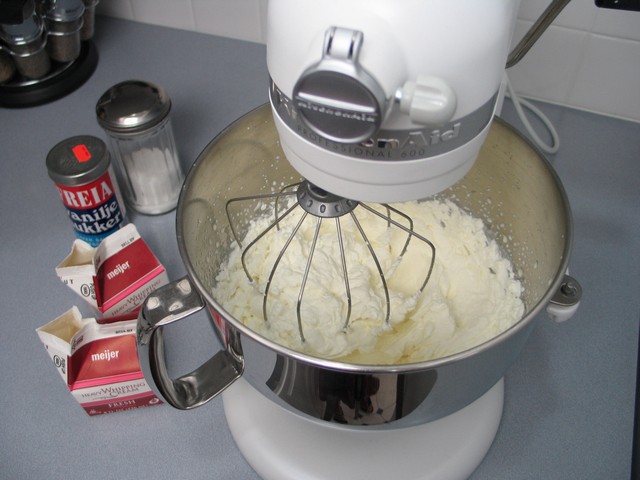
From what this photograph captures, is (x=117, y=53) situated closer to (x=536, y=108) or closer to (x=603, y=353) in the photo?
(x=536, y=108)

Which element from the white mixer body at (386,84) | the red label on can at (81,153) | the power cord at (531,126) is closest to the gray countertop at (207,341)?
the power cord at (531,126)

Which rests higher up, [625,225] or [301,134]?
[301,134]

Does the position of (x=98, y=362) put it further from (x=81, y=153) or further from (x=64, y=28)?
(x=64, y=28)

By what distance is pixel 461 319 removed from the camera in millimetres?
632

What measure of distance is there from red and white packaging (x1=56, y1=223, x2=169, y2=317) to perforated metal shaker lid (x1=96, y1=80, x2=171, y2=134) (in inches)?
4.8

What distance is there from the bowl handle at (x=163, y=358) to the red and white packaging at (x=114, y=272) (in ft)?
0.54

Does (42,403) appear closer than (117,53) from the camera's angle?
Yes

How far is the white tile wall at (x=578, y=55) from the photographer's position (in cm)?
80

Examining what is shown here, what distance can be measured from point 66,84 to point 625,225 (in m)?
0.81

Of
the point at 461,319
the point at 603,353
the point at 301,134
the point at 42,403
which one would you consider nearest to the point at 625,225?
the point at 603,353

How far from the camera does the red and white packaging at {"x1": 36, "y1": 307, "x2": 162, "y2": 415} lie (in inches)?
24.1

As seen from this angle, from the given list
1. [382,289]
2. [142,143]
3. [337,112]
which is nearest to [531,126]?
[382,289]

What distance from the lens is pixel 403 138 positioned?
34 cm

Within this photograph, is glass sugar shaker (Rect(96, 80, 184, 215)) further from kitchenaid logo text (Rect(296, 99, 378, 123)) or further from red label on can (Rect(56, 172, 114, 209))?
kitchenaid logo text (Rect(296, 99, 378, 123))
